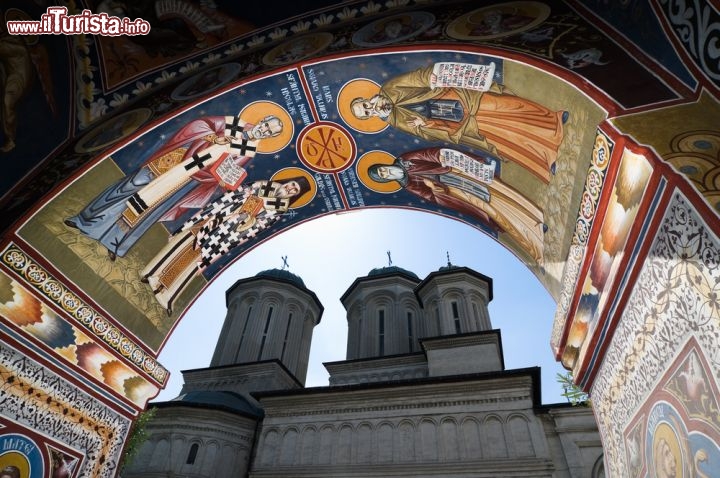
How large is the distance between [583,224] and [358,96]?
3.06m

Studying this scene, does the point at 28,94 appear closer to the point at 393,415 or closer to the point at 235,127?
the point at 235,127

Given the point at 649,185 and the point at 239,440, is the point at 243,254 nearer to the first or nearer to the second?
the point at 649,185

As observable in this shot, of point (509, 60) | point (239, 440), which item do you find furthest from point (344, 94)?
point (239, 440)

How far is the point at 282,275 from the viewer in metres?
25.8

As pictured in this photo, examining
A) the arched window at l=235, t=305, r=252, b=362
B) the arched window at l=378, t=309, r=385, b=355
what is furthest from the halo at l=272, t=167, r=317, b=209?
the arched window at l=235, t=305, r=252, b=362

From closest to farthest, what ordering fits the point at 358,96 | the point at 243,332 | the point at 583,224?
the point at 583,224
the point at 358,96
the point at 243,332

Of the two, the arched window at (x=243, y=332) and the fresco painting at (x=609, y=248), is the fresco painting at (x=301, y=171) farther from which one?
the arched window at (x=243, y=332)

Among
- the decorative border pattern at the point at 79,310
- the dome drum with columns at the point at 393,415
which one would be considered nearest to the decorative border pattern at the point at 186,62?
the decorative border pattern at the point at 79,310

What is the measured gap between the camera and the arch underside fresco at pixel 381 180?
2.62 meters

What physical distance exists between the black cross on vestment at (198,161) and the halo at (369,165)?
7.25 ft

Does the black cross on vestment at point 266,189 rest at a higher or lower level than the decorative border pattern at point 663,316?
higher

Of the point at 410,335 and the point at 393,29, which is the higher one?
the point at 410,335

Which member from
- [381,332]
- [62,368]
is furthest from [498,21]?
[381,332]

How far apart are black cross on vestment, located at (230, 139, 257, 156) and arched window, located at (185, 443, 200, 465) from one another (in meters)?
14.0
